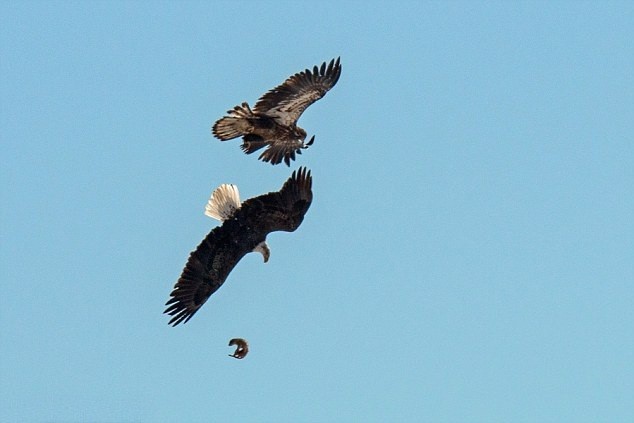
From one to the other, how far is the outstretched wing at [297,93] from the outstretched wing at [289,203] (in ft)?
2.94

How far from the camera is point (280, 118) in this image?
14.5 metres

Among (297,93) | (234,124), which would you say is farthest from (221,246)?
→ (297,93)

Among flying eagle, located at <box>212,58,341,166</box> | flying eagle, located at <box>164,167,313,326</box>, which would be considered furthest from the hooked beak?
flying eagle, located at <box>212,58,341,166</box>

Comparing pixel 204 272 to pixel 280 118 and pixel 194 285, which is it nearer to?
pixel 194 285

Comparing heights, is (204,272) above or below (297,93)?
below

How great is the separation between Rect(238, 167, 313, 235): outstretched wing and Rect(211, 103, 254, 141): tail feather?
900 millimetres

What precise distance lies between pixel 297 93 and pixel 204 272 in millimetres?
2752

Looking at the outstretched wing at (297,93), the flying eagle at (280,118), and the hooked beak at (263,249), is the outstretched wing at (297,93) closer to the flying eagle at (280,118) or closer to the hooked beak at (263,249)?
the flying eagle at (280,118)

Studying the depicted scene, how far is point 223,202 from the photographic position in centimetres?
1456

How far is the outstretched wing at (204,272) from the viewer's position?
14375 mm

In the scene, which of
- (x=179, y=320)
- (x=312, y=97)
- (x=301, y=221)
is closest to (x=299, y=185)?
(x=301, y=221)

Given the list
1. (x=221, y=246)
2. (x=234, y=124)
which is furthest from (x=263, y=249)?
(x=234, y=124)

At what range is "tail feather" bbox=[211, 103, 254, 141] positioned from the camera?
46.2ft

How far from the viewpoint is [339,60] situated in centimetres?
1491
